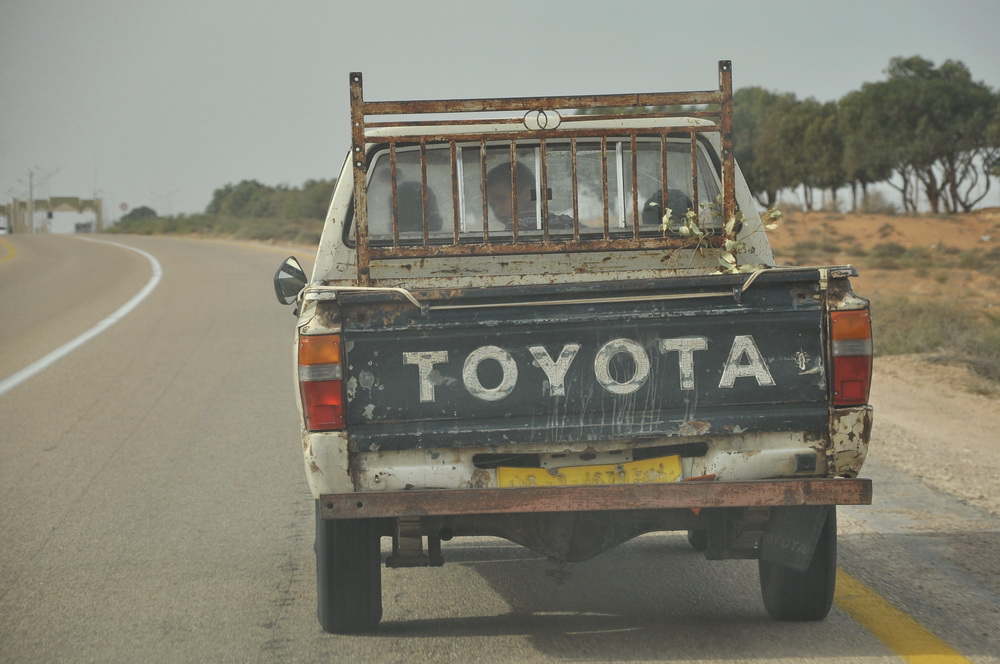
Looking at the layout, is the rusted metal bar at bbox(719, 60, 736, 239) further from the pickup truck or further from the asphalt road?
the asphalt road

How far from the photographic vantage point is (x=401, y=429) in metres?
3.80

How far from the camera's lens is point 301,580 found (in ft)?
16.5

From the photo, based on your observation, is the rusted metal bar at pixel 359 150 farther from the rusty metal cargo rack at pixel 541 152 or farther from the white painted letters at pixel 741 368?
the white painted letters at pixel 741 368

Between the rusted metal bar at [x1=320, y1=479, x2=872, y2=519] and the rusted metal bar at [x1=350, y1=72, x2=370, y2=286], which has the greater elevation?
the rusted metal bar at [x1=350, y1=72, x2=370, y2=286]

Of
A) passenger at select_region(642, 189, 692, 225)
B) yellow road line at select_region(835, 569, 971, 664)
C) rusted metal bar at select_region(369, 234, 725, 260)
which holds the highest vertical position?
passenger at select_region(642, 189, 692, 225)

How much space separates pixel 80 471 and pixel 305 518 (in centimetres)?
218

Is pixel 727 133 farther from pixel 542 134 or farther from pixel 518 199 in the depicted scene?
pixel 518 199

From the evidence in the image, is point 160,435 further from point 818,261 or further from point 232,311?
point 818,261

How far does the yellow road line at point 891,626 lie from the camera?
3.88 meters

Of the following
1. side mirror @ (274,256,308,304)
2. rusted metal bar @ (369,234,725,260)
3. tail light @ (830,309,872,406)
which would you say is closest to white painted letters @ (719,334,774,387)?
tail light @ (830,309,872,406)

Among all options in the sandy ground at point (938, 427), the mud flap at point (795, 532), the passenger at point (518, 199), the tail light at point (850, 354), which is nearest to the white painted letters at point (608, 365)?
the tail light at point (850, 354)

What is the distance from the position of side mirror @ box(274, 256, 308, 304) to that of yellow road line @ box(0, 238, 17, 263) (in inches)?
1290

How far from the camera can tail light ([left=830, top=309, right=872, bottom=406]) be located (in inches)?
150

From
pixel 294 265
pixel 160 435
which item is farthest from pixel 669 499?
pixel 160 435
